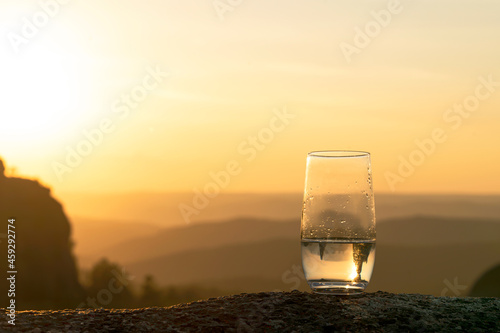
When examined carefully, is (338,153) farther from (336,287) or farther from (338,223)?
(336,287)

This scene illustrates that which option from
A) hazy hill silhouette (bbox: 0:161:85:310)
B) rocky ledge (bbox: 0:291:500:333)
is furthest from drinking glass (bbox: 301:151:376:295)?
hazy hill silhouette (bbox: 0:161:85:310)

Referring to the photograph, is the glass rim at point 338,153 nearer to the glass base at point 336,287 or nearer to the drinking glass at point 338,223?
the drinking glass at point 338,223

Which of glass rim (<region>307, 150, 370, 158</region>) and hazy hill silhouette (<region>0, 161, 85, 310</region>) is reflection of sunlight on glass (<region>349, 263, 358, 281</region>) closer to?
glass rim (<region>307, 150, 370, 158</region>)

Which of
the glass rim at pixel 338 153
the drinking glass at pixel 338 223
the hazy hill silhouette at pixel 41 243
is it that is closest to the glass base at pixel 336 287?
the drinking glass at pixel 338 223

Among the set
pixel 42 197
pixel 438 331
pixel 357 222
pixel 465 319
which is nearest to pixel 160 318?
pixel 357 222

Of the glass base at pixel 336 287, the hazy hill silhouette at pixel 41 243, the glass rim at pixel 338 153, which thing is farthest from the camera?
the hazy hill silhouette at pixel 41 243

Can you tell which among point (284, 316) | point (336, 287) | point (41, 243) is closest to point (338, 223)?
point (336, 287)
